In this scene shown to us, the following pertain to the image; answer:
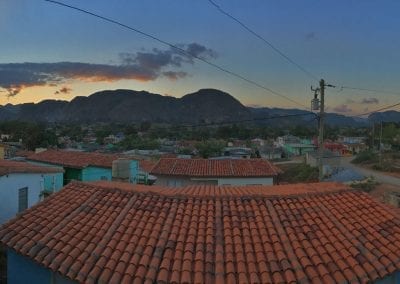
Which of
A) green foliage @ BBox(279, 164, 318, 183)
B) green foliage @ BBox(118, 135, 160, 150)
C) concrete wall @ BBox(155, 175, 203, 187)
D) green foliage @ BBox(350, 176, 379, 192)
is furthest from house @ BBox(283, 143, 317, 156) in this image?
concrete wall @ BBox(155, 175, 203, 187)

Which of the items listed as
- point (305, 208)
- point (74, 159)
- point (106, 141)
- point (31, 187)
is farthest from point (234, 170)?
point (106, 141)

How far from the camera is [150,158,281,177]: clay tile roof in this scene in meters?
29.1

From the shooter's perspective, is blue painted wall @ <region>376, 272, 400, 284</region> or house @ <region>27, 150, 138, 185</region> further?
house @ <region>27, 150, 138, 185</region>

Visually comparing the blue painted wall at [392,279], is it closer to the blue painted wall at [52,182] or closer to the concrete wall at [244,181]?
the blue painted wall at [52,182]

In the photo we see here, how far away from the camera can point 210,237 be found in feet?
22.2

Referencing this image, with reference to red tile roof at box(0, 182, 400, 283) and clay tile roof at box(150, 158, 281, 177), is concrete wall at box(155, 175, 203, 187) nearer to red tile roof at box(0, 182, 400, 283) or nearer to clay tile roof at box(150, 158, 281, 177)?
clay tile roof at box(150, 158, 281, 177)

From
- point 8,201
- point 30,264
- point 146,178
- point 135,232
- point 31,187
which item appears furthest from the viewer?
point 146,178

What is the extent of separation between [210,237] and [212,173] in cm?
2232

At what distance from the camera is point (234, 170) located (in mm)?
29656

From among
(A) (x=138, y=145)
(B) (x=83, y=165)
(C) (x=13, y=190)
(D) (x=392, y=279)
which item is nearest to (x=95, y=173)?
(B) (x=83, y=165)

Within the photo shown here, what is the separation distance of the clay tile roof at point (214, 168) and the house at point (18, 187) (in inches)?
414

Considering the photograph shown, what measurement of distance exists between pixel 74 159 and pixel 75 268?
26.3 metres

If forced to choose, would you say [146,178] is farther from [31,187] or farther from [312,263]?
[312,263]

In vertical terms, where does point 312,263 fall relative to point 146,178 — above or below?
above
